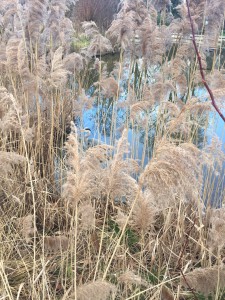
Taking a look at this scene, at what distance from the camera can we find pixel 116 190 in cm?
167

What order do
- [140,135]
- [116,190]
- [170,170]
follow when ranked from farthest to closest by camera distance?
[140,135]
[116,190]
[170,170]

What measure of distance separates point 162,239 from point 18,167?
54.0 inches

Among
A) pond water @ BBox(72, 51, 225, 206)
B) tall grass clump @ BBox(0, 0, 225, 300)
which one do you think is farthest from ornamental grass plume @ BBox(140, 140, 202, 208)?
pond water @ BBox(72, 51, 225, 206)

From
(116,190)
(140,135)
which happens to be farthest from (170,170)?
(140,135)

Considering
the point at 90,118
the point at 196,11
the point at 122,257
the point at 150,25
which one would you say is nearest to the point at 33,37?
the point at 150,25

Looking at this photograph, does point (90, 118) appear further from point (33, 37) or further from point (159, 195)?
point (159, 195)

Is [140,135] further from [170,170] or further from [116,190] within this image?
[170,170]

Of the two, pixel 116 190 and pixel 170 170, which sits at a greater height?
pixel 170 170

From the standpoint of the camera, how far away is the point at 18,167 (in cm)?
313

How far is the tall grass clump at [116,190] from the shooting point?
1521 millimetres

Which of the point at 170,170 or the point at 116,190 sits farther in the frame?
the point at 116,190

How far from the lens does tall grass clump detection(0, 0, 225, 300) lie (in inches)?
59.9

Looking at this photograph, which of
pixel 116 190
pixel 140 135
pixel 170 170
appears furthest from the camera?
pixel 140 135

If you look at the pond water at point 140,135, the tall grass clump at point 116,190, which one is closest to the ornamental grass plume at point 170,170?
the tall grass clump at point 116,190
